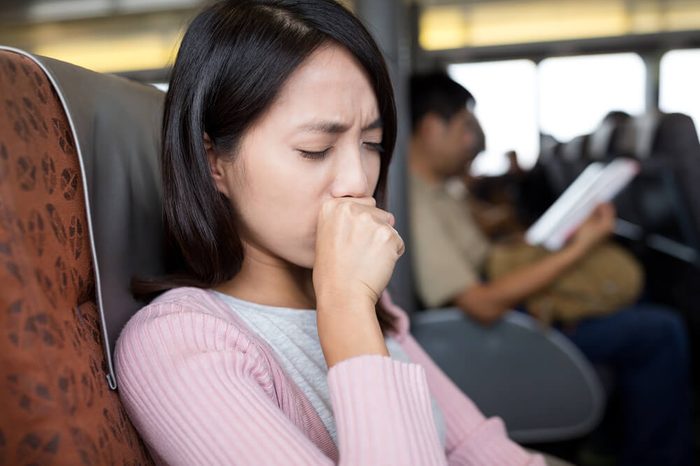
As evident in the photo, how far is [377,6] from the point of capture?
5.92 feet

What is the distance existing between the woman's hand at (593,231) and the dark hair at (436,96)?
585 mm

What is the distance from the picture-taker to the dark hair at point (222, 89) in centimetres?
84

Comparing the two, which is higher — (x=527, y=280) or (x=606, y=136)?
(x=606, y=136)

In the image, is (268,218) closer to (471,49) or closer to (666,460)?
(666,460)

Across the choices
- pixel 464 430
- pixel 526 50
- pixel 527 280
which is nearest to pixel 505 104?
pixel 526 50

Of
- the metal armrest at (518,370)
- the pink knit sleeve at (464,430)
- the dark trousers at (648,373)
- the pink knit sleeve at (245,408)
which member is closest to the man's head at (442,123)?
the metal armrest at (518,370)

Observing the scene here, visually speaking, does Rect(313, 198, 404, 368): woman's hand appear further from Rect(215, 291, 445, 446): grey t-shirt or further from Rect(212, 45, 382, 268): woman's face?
Rect(215, 291, 445, 446): grey t-shirt

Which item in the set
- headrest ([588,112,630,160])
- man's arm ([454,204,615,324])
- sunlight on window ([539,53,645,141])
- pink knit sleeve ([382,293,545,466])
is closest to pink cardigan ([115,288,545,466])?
pink knit sleeve ([382,293,545,466])

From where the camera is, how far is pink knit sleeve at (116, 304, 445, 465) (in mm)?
683

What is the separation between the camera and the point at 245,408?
696mm

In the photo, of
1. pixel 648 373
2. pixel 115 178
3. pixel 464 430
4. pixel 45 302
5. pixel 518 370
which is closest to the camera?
pixel 45 302

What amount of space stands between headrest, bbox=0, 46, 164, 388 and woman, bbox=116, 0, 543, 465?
47mm

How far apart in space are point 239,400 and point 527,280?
1587 millimetres

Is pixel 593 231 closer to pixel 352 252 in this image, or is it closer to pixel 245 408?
pixel 352 252
